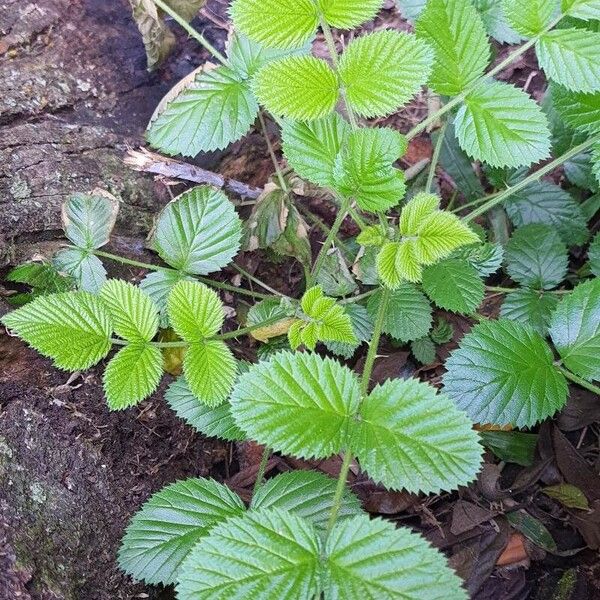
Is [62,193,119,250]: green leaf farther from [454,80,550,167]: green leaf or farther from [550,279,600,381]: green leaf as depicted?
[550,279,600,381]: green leaf

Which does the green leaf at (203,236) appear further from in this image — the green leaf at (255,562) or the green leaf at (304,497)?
the green leaf at (255,562)

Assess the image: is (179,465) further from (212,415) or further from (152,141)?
(152,141)

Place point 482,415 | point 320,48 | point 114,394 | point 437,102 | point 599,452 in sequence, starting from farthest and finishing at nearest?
point 320,48 → point 437,102 → point 599,452 → point 482,415 → point 114,394

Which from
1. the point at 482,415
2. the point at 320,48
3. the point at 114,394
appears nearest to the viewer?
the point at 114,394

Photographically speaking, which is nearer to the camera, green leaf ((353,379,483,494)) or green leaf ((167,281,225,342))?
green leaf ((353,379,483,494))

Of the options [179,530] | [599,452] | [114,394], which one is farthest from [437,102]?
[179,530]

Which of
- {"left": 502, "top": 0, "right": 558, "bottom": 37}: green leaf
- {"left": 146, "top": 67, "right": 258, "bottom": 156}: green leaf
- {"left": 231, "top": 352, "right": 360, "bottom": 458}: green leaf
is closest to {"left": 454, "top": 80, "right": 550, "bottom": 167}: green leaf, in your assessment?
{"left": 502, "top": 0, "right": 558, "bottom": 37}: green leaf
